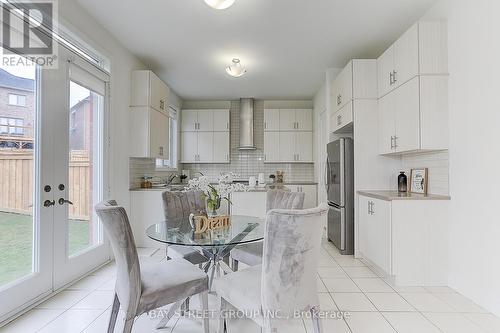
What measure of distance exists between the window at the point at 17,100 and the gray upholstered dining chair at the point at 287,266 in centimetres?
219

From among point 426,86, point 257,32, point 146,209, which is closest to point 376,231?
point 426,86

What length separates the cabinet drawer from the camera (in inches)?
141

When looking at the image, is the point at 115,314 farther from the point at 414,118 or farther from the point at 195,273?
the point at 414,118

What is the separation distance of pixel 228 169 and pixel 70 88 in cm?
391

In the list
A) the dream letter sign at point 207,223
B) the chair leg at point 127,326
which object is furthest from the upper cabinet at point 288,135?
the chair leg at point 127,326

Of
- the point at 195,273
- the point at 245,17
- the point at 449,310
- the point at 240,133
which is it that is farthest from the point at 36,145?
the point at 240,133

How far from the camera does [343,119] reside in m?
3.81

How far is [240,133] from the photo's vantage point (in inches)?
237

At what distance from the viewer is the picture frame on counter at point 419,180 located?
9.54ft

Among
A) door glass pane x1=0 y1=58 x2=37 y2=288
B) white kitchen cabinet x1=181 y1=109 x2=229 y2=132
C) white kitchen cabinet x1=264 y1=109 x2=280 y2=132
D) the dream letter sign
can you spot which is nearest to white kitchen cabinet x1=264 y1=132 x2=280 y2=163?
white kitchen cabinet x1=264 y1=109 x2=280 y2=132

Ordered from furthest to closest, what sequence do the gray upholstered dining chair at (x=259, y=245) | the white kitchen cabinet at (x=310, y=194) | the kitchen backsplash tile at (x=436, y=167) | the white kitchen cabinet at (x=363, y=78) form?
the white kitchen cabinet at (x=310, y=194)
the white kitchen cabinet at (x=363, y=78)
the kitchen backsplash tile at (x=436, y=167)
the gray upholstered dining chair at (x=259, y=245)

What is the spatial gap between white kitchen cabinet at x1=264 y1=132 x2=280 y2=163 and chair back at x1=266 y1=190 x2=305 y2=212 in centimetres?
319

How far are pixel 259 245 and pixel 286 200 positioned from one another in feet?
1.66

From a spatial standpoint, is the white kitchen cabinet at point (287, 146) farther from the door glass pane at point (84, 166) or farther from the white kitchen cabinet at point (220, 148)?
the door glass pane at point (84, 166)
